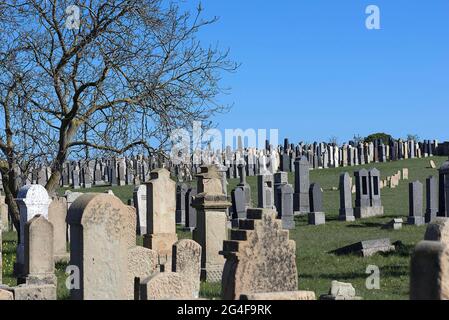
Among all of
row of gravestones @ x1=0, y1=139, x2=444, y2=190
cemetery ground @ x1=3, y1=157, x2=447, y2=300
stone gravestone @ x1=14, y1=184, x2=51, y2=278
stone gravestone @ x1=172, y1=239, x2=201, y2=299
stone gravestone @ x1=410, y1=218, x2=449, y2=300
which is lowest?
cemetery ground @ x1=3, y1=157, x2=447, y2=300

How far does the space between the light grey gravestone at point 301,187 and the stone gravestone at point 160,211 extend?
1127cm

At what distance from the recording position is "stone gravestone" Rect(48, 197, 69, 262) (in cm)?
1753

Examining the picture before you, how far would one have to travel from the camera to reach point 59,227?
17953 mm

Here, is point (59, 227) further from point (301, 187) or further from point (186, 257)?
point (301, 187)

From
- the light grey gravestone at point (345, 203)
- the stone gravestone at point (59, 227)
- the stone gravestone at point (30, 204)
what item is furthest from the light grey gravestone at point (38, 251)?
the light grey gravestone at point (345, 203)

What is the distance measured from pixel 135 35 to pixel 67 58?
161 cm

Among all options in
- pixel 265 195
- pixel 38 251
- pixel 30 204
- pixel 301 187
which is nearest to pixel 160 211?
pixel 30 204

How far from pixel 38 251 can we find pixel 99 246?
452 centimetres

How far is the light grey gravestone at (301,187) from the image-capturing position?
28.2 metres

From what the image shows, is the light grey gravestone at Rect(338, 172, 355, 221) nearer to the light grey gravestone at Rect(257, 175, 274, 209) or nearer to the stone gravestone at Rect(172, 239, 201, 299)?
the light grey gravestone at Rect(257, 175, 274, 209)

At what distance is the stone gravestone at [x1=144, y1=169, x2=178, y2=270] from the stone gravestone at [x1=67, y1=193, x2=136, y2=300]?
7688 millimetres

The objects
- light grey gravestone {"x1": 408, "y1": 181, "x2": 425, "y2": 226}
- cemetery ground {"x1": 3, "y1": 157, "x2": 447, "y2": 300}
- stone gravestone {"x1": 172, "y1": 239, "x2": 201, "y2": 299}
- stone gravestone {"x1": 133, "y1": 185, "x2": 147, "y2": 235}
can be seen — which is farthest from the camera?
stone gravestone {"x1": 133, "y1": 185, "x2": 147, "y2": 235}

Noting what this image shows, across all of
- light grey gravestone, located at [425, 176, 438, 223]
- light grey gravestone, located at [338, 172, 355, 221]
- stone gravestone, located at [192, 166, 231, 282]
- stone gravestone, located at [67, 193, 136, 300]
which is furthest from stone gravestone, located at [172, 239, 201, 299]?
light grey gravestone, located at [338, 172, 355, 221]
